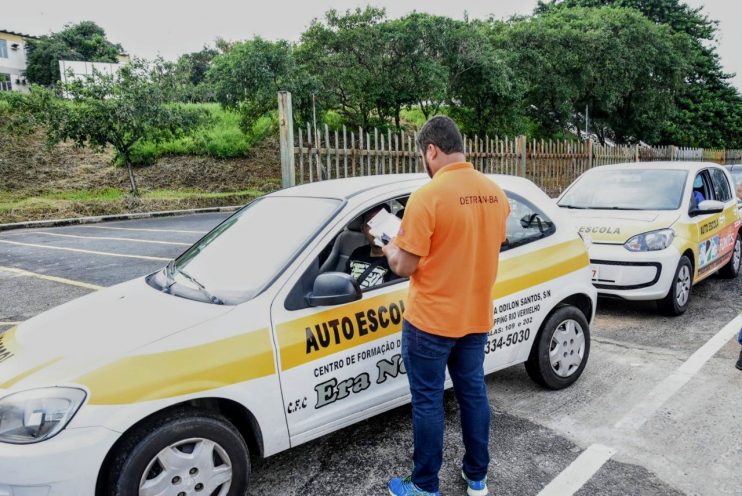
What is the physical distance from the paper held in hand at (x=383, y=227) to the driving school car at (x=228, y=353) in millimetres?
345

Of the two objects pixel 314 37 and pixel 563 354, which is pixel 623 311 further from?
pixel 314 37

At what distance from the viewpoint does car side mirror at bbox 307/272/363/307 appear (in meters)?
2.82

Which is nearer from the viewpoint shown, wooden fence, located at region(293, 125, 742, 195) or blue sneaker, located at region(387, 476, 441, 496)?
blue sneaker, located at region(387, 476, 441, 496)

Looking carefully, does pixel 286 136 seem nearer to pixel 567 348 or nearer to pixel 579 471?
pixel 567 348

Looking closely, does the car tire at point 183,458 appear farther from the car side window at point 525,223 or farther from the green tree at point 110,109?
the green tree at point 110,109

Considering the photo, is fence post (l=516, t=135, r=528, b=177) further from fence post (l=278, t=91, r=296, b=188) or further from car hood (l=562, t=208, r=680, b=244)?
A: fence post (l=278, t=91, r=296, b=188)

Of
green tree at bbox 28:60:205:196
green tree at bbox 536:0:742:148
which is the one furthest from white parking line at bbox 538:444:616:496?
green tree at bbox 536:0:742:148

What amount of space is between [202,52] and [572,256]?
63.8 meters

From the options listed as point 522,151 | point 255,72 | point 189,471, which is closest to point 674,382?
point 189,471

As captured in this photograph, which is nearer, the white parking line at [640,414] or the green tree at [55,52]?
the white parking line at [640,414]

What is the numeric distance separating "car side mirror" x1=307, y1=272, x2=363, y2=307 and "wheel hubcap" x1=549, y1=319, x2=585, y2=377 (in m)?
1.88

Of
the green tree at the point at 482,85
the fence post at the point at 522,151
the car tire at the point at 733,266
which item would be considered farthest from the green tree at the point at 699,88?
the car tire at the point at 733,266

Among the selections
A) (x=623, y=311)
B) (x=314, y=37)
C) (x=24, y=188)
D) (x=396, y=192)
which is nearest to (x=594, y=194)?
(x=623, y=311)

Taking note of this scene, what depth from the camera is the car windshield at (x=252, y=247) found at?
301 centimetres
